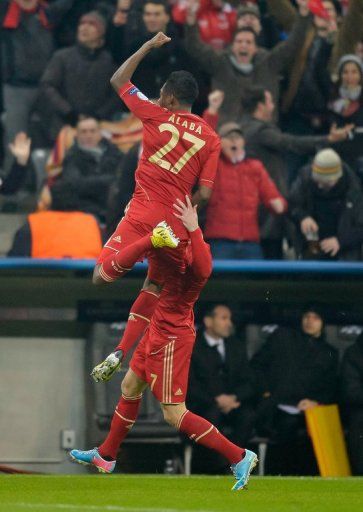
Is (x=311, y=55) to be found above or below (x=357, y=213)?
above

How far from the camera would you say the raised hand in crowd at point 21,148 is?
14.9 meters

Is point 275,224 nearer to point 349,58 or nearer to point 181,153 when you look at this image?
point 349,58

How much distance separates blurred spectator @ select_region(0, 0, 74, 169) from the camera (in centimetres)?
1580

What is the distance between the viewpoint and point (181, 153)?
1033 cm

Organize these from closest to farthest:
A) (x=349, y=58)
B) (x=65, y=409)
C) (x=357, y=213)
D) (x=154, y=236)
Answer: (x=154, y=236)
(x=65, y=409)
(x=357, y=213)
(x=349, y=58)

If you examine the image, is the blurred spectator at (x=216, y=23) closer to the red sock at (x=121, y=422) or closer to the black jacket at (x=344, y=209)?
the black jacket at (x=344, y=209)

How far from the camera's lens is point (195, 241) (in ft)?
32.2

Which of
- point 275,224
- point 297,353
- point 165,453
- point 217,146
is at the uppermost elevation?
point 217,146

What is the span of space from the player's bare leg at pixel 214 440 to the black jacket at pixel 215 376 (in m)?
3.41

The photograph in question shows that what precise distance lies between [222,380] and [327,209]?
A: 205 cm

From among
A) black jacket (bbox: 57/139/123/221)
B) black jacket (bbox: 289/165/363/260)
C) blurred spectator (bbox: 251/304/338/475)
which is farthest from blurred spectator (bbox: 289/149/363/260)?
black jacket (bbox: 57/139/123/221)

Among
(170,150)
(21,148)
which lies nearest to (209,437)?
(170,150)

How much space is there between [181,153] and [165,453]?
4.28m

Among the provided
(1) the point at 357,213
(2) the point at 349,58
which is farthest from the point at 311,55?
(1) the point at 357,213
